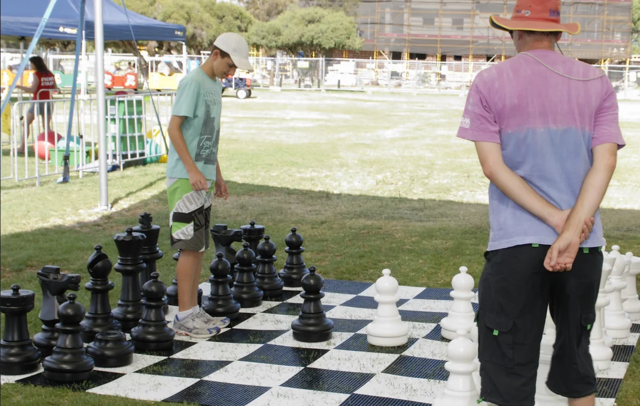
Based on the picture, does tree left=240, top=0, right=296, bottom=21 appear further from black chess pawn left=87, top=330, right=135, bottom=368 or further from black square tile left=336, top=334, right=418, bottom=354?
black chess pawn left=87, top=330, right=135, bottom=368

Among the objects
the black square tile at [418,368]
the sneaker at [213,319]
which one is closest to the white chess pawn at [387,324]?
the black square tile at [418,368]

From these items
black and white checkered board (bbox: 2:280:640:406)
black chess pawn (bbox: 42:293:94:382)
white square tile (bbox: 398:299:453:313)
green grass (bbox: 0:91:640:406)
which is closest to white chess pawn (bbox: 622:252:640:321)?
black and white checkered board (bbox: 2:280:640:406)

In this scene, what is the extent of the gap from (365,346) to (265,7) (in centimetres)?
6495

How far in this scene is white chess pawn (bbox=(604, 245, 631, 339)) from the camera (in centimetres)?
370

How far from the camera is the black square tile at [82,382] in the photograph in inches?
121

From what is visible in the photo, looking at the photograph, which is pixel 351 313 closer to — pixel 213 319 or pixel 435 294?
pixel 435 294

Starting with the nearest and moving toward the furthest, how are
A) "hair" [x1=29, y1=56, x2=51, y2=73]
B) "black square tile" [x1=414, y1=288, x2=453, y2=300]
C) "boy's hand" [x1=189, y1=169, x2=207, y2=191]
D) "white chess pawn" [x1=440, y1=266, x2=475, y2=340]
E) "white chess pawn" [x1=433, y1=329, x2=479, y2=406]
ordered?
"white chess pawn" [x1=433, y1=329, x2=479, y2=406], "white chess pawn" [x1=440, y1=266, x2=475, y2=340], "boy's hand" [x1=189, y1=169, x2=207, y2=191], "black square tile" [x1=414, y1=288, x2=453, y2=300], "hair" [x1=29, y1=56, x2=51, y2=73]

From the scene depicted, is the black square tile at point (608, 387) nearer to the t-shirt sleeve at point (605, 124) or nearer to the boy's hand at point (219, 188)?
the t-shirt sleeve at point (605, 124)

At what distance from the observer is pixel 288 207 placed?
7766 millimetres

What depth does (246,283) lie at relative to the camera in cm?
426

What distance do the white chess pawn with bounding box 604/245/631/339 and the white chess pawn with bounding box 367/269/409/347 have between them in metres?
0.97

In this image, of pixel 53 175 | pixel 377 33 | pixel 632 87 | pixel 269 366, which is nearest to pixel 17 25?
pixel 53 175

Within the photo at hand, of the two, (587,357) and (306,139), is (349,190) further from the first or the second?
(587,357)

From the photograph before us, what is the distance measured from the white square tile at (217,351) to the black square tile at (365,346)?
406 millimetres
